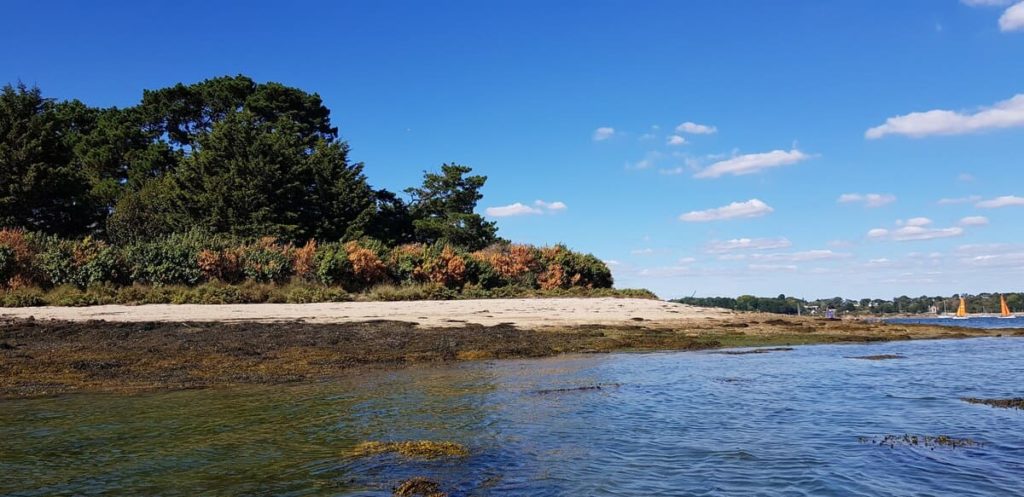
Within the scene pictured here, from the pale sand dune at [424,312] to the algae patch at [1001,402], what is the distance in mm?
13550

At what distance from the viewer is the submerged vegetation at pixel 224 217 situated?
27281 millimetres

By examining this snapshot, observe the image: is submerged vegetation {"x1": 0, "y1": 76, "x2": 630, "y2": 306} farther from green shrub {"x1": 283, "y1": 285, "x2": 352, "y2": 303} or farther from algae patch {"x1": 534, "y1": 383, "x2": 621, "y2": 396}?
algae patch {"x1": 534, "y1": 383, "x2": 621, "y2": 396}

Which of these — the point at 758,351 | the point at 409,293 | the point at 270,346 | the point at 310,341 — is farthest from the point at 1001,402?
the point at 409,293

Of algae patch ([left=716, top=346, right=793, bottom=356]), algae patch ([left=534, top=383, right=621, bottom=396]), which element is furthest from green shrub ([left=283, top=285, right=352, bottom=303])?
algae patch ([left=534, top=383, right=621, bottom=396])

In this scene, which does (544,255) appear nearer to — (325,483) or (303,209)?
(303,209)

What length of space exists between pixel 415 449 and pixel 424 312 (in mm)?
17800

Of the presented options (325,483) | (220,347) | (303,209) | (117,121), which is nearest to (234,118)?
(303,209)

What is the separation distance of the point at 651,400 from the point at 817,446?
3419mm

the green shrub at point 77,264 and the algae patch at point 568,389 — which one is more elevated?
the green shrub at point 77,264

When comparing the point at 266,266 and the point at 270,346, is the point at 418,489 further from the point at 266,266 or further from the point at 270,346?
the point at 266,266

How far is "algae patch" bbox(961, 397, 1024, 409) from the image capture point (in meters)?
10.6

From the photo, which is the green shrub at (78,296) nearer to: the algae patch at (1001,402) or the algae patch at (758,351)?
the algae patch at (758,351)

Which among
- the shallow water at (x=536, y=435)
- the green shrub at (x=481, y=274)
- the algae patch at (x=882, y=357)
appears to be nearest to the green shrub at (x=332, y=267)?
the green shrub at (x=481, y=274)

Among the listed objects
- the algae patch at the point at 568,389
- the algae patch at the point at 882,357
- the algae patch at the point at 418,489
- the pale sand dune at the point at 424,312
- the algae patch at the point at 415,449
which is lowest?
the algae patch at the point at 418,489
